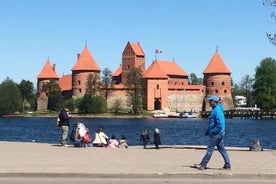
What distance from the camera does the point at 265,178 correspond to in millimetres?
9742

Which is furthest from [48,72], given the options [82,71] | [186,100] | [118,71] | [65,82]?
[186,100]

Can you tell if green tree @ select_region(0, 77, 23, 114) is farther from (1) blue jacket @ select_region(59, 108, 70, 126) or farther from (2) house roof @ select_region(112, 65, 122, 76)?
(1) blue jacket @ select_region(59, 108, 70, 126)

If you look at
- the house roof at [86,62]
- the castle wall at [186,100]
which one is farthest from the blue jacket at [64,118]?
the house roof at [86,62]

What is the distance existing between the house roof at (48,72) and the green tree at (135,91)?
999 inches

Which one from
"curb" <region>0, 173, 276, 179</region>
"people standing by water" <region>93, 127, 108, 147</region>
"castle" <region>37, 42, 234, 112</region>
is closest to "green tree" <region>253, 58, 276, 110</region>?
"castle" <region>37, 42, 234, 112</region>

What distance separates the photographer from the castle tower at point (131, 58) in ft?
391

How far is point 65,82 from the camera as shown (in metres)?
→ 124

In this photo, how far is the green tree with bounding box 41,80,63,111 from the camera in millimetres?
110938

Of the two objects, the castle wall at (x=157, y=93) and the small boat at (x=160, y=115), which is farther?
the castle wall at (x=157, y=93)

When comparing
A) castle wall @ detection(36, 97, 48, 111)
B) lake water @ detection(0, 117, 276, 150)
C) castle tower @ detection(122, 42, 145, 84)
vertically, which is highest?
castle tower @ detection(122, 42, 145, 84)

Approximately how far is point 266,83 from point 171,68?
137 ft

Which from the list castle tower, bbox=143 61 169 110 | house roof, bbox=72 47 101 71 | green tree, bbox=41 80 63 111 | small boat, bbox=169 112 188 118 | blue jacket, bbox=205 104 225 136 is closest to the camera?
blue jacket, bbox=205 104 225 136

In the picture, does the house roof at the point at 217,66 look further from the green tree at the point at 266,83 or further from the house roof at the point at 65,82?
the house roof at the point at 65,82

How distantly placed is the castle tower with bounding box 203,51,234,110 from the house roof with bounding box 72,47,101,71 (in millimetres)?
23304
